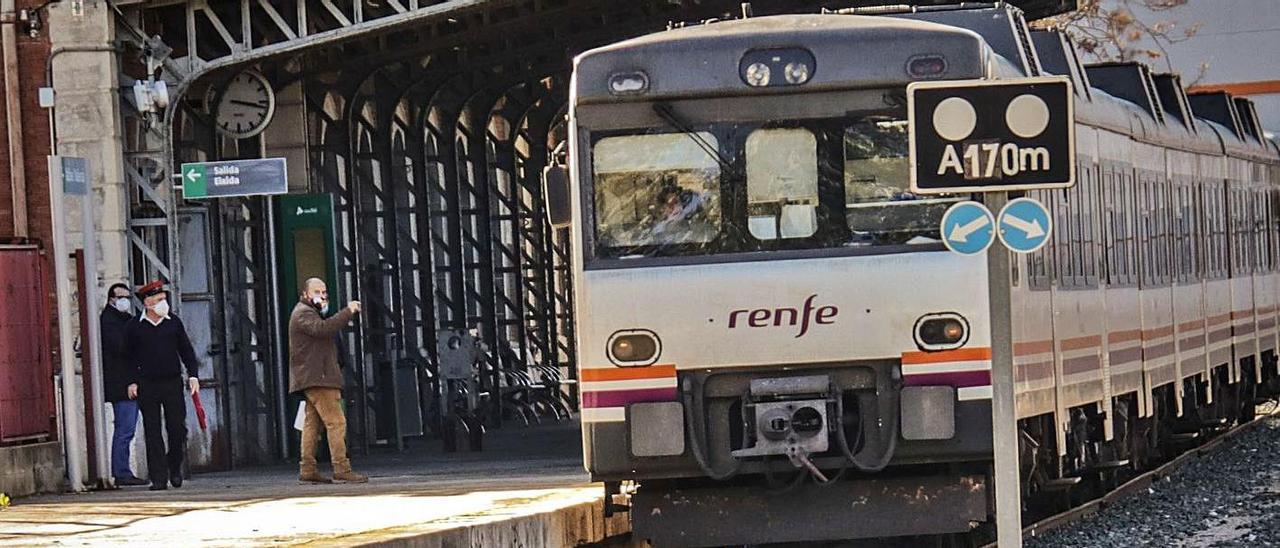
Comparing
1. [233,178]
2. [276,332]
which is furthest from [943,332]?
[276,332]

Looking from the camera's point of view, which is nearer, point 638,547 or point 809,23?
point 809,23

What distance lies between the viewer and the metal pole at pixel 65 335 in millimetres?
18984

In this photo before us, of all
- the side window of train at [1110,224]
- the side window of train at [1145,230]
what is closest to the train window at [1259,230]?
the side window of train at [1145,230]

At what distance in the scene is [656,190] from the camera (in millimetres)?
12547

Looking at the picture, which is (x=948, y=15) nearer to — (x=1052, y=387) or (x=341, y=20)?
(x=1052, y=387)

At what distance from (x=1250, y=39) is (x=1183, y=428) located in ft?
97.0

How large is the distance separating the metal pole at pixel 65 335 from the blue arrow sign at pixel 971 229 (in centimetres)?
1048

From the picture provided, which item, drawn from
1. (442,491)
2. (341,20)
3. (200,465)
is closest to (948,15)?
(442,491)

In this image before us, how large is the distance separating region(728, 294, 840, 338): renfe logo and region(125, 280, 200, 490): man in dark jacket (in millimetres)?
7721

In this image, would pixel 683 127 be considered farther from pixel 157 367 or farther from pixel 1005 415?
pixel 157 367

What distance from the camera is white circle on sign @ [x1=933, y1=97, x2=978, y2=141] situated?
9.64m

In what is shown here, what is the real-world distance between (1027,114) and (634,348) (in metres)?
3.36

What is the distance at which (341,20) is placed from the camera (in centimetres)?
2212

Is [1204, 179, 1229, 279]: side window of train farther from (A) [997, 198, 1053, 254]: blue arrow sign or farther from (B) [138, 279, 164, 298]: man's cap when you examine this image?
(A) [997, 198, 1053, 254]: blue arrow sign
